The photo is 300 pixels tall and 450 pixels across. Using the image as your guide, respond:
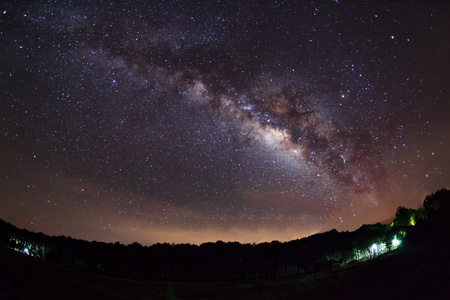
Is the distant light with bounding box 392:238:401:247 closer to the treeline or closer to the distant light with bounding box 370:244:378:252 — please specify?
the treeline

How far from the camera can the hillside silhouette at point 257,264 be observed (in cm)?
4072

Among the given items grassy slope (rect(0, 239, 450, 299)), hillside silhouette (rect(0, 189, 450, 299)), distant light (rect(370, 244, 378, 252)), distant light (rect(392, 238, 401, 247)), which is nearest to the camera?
grassy slope (rect(0, 239, 450, 299))

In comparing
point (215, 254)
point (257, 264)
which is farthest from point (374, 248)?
point (215, 254)

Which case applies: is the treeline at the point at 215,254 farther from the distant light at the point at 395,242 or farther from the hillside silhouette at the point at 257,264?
the distant light at the point at 395,242

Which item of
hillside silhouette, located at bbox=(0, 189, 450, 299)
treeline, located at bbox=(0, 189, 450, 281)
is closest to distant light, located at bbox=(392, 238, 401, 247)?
hillside silhouette, located at bbox=(0, 189, 450, 299)

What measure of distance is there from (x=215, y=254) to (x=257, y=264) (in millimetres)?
15182

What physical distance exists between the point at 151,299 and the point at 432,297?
110 ft

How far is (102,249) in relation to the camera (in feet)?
289

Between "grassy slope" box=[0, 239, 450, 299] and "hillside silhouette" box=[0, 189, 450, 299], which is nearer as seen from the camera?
"grassy slope" box=[0, 239, 450, 299]

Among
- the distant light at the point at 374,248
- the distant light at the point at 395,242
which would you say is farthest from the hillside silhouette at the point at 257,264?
the distant light at the point at 374,248

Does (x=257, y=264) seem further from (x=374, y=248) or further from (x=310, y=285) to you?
(x=310, y=285)

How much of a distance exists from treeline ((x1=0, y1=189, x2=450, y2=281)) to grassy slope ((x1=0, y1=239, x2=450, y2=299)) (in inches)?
732

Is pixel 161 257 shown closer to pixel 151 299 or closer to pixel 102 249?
pixel 102 249

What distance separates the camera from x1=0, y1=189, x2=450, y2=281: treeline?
7181 cm
